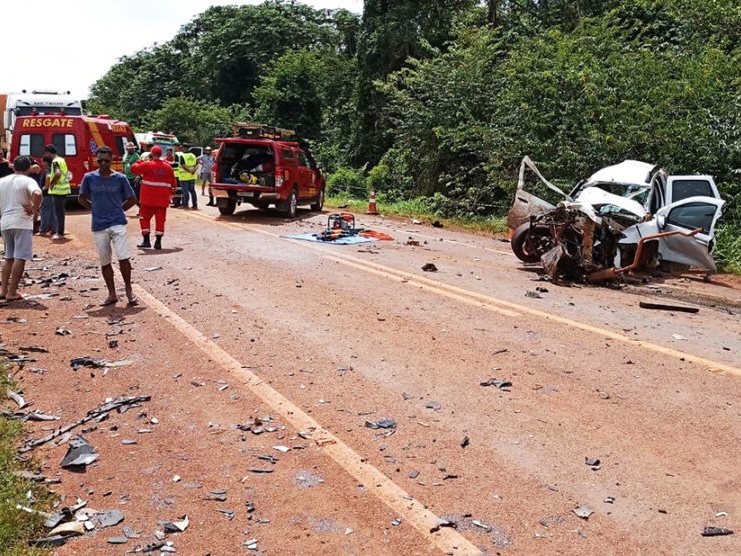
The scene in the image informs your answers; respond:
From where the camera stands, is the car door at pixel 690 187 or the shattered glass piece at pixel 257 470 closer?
the shattered glass piece at pixel 257 470

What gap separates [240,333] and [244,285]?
2430 mm

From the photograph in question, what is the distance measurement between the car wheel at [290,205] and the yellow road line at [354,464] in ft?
36.6

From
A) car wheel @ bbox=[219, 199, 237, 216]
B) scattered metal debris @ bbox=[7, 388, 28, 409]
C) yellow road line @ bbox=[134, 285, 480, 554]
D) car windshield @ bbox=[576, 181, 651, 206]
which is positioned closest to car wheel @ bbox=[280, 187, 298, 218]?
car wheel @ bbox=[219, 199, 237, 216]

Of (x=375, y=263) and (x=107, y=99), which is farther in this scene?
(x=107, y=99)

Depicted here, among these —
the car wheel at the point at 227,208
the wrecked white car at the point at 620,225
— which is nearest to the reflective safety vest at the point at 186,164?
the car wheel at the point at 227,208

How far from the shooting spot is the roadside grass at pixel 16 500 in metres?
3.35

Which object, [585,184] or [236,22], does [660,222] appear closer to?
[585,184]

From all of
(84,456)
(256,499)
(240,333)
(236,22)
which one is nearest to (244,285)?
(240,333)

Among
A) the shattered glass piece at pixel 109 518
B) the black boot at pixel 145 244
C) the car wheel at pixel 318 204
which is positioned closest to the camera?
the shattered glass piece at pixel 109 518

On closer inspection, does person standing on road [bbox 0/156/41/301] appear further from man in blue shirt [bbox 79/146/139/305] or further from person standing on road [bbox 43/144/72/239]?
person standing on road [bbox 43/144/72/239]

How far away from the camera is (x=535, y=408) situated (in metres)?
5.17

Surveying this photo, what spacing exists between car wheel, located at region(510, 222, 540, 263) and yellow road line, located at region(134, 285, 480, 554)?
6.84 metres

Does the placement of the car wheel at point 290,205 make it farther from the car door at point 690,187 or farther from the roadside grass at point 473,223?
the car door at point 690,187

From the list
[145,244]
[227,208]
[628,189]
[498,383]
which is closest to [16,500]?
[498,383]
